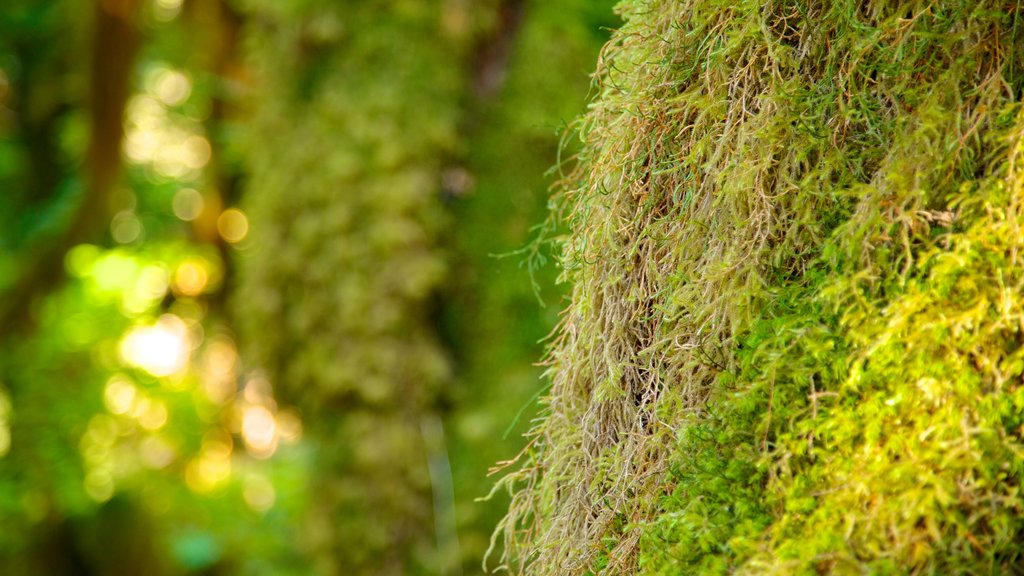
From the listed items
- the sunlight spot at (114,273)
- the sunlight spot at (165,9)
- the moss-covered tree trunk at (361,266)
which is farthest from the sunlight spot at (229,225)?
the moss-covered tree trunk at (361,266)

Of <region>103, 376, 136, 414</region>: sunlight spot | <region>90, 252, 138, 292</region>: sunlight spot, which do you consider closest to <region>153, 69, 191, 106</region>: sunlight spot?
<region>90, 252, 138, 292</region>: sunlight spot

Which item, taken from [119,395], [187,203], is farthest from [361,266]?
[119,395]

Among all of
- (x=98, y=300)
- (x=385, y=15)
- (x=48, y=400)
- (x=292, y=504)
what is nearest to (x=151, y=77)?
(x=98, y=300)

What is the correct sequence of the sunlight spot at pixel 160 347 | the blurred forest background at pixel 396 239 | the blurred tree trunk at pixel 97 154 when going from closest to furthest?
1. the blurred forest background at pixel 396 239
2. the blurred tree trunk at pixel 97 154
3. the sunlight spot at pixel 160 347

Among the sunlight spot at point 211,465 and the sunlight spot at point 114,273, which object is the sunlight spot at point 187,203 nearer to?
the sunlight spot at point 114,273

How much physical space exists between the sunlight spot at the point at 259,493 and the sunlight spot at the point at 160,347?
1.57 meters

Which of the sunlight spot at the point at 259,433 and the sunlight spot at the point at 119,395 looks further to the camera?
the sunlight spot at the point at 259,433

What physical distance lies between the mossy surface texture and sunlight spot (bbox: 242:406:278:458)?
10293mm

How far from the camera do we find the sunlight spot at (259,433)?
36.4 ft

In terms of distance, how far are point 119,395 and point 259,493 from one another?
68.7 inches

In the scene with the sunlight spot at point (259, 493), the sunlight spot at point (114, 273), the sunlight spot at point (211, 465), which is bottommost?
the sunlight spot at point (259, 493)

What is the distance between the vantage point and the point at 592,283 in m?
1.12

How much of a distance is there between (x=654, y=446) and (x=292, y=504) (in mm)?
7635

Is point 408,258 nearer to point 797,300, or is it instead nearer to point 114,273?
point 797,300
